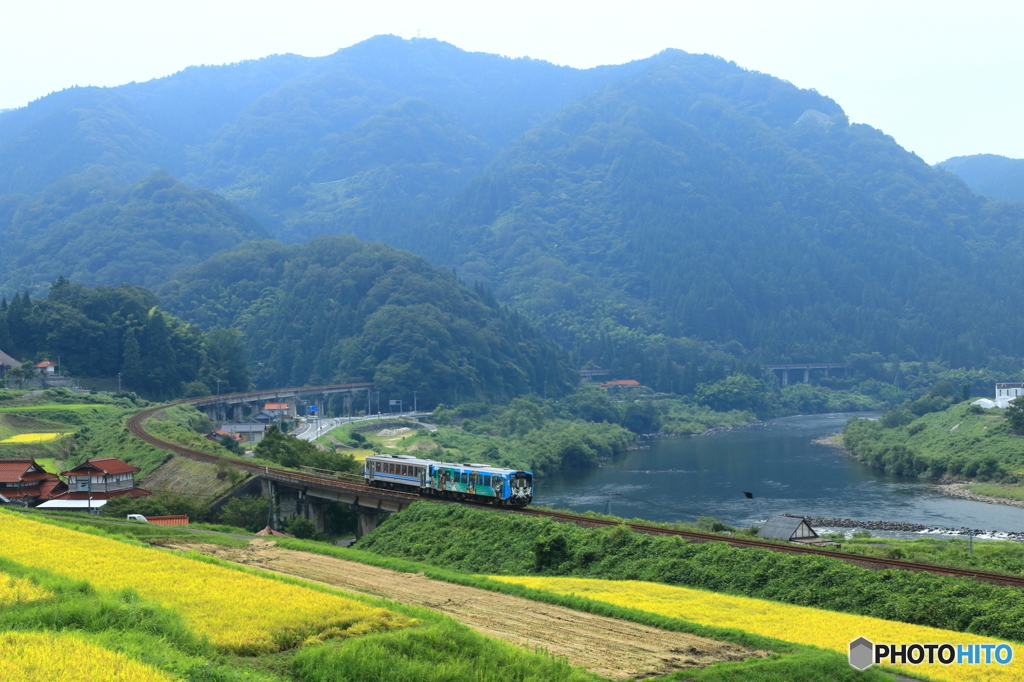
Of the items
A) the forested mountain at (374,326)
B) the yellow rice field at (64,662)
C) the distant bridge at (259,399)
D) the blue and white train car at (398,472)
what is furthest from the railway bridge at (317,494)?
the forested mountain at (374,326)

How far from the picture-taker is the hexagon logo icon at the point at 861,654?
859 inches

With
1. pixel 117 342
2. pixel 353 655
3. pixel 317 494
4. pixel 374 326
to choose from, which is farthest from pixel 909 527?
pixel 374 326

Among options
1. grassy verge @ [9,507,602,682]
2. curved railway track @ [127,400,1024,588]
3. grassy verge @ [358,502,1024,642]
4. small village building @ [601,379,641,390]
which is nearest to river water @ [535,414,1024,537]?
curved railway track @ [127,400,1024,588]

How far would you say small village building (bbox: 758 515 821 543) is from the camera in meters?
45.8

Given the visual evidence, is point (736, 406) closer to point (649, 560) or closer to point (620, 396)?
point (620, 396)

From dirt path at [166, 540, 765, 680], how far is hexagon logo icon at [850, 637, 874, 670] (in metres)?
2.43

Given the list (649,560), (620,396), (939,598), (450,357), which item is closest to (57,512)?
(649,560)

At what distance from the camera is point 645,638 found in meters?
25.6

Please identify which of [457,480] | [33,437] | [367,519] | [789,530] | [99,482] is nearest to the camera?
[789,530]

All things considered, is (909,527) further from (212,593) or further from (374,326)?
(374,326)

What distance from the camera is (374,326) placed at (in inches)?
6545

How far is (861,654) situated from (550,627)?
27.4 ft

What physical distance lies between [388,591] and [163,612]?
12.1 m

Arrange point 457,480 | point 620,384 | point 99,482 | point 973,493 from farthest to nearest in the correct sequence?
point 620,384 < point 973,493 < point 99,482 < point 457,480
